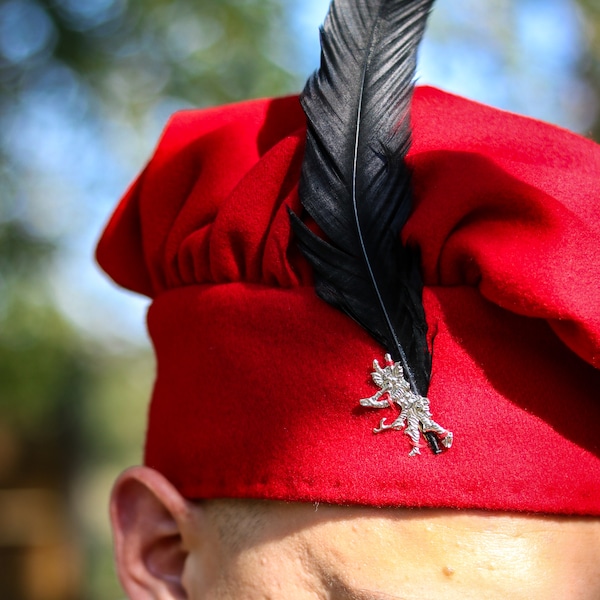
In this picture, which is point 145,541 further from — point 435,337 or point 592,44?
point 592,44

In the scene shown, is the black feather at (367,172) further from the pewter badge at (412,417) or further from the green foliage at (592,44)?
the green foliage at (592,44)

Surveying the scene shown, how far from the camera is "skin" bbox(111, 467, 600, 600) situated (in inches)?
43.9

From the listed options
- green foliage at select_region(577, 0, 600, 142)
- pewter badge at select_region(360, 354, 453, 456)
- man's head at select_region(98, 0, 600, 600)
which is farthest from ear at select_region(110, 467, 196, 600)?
green foliage at select_region(577, 0, 600, 142)

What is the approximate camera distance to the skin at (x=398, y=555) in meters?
1.12

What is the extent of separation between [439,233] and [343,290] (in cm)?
15

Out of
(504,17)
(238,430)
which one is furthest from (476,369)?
(504,17)

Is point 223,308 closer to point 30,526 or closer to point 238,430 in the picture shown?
point 238,430

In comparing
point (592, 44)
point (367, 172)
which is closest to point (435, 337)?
point (367, 172)

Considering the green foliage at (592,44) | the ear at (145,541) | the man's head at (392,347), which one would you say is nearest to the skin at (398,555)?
the man's head at (392,347)

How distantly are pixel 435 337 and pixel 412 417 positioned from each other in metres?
0.12

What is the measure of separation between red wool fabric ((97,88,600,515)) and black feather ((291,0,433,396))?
0.09 ft

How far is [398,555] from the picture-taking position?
3.70 feet

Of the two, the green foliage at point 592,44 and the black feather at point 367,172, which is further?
the green foliage at point 592,44

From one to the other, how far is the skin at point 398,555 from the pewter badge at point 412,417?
95 millimetres
